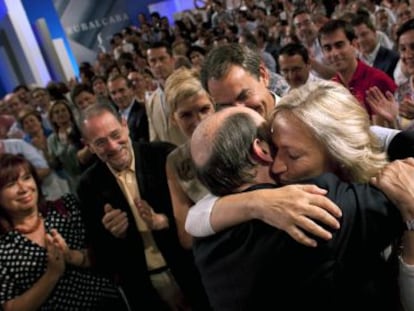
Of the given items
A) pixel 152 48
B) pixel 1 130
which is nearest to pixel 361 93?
pixel 152 48

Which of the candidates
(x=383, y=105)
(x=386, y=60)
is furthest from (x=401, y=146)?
(x=386, y=60)

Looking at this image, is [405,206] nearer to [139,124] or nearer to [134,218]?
[134,218]

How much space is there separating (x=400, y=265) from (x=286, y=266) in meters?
0.26

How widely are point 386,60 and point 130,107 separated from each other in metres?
2.20

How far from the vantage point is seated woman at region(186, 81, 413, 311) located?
3.45 feet

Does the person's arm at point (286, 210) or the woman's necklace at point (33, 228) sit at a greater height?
the person's arm at point (286, 210)

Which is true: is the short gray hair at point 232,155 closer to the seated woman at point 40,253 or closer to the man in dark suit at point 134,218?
the man in dark suit at point 134,218

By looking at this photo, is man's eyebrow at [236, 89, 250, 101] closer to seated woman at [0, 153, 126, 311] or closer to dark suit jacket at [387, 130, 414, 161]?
dark suit jacket at [387, 130, 414, 161]

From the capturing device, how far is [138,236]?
1.97 metres

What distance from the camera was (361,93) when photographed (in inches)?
103

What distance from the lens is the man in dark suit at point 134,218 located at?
1.95 m

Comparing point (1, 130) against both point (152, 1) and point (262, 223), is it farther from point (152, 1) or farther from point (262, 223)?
point (152, 1)

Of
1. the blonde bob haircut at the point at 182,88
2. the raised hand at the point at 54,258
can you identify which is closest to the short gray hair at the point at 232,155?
the blonde bob haircut at the point at 182,88

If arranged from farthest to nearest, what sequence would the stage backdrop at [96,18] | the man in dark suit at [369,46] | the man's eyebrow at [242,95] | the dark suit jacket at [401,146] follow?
the stage backdrop at [96,18] → the man in dark suit at [369,46] → the man's eyebrow at [242,95] → the dark suit jacket at [401,146]
